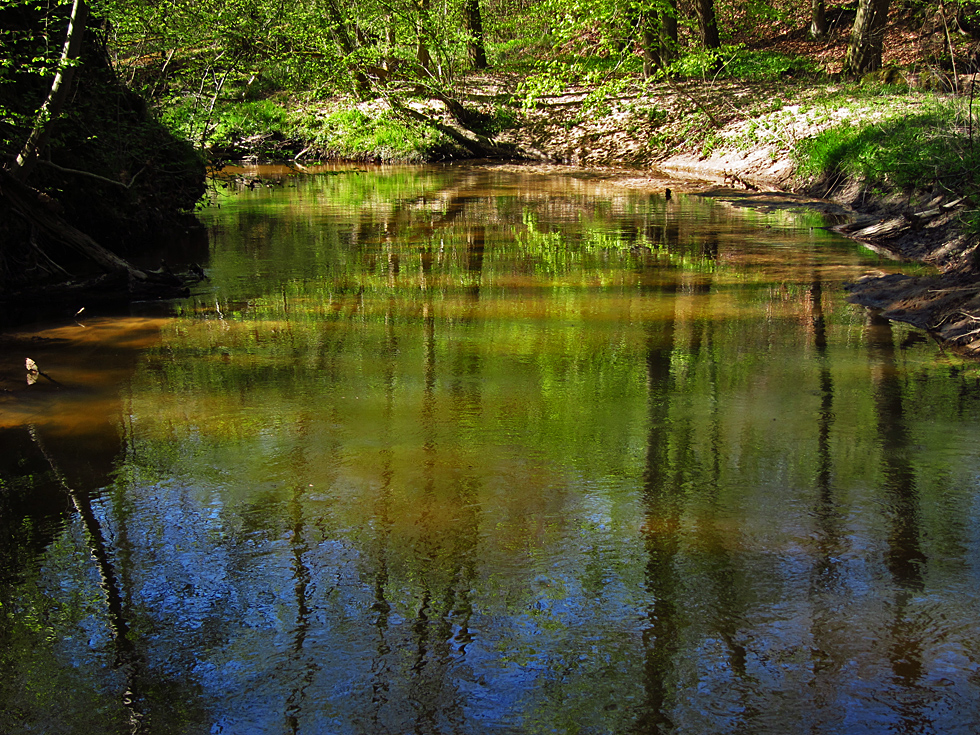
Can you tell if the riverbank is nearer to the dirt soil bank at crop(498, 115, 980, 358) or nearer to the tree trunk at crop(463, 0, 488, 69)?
the dirt soil bank at crop(498, 115, 980, 358)

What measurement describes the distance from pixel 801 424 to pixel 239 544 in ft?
13.7

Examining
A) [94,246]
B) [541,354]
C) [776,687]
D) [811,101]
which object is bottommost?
[776,687]

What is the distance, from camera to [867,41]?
24.2m

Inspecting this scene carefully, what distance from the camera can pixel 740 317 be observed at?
396 inches

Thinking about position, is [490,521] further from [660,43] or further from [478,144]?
[478,144]

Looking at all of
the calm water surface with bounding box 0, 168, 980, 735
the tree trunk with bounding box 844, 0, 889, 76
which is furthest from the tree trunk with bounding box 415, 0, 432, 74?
the calm water surface with bounding box 0, 168, 980, 735

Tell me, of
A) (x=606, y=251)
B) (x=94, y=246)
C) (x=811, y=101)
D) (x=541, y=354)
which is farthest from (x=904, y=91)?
(x=94, y=246)

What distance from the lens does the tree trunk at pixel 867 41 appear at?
24062 mm

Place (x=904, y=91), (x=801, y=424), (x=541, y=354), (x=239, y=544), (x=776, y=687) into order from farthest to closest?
(x=904, y=91), (x=541, y=354), (x=801, y=424), (x=239, y=544), (x=776, y=687)

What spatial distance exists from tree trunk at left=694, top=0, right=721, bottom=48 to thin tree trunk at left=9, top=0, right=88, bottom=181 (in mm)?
21433

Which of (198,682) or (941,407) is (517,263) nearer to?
(941,407)

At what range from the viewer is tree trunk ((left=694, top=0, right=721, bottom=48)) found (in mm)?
27438

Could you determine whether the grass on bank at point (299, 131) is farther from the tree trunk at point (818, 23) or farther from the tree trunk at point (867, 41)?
the tree trunk at point (818, 23)

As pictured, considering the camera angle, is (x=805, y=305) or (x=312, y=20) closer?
(x=805, y=305)
